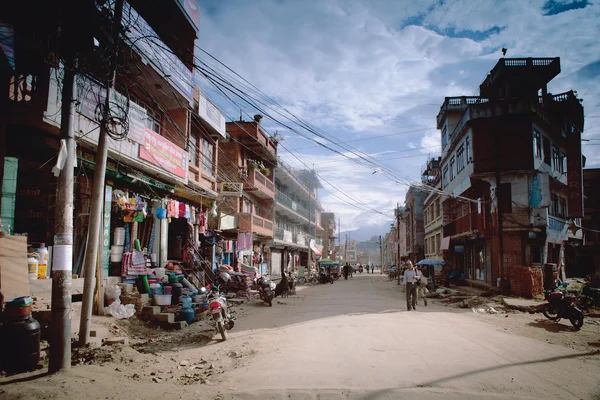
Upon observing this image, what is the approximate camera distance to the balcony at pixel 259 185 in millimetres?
28656

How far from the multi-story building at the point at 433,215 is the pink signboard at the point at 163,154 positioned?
25843mm

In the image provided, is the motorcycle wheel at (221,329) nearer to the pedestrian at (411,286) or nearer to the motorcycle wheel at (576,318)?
the pedestrian at (411,286)

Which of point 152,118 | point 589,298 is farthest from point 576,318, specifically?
point 152,118

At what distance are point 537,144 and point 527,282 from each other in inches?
357

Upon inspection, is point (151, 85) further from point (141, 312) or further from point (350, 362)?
point (350, 362)

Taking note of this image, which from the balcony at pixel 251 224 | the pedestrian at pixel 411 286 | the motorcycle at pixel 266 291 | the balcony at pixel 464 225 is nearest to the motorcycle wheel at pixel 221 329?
A: the motorcycle at pixel 266 291

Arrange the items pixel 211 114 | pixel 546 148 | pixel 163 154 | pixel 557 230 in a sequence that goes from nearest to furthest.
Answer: pixel 163 154, pixel 211 114, pixel 557 230, pixel 546 148

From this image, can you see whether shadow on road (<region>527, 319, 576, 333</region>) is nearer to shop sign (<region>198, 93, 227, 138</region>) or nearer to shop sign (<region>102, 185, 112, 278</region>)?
shop sign (<region>102, 185, 112, 278</region>)

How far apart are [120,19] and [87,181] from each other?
4600 millimetres

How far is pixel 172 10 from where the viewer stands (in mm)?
14602

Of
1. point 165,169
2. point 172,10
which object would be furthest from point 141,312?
point 172,10

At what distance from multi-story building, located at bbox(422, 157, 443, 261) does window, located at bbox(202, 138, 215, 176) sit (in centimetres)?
2254

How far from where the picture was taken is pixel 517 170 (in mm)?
21062

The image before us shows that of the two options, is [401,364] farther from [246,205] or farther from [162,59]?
[246,205]
